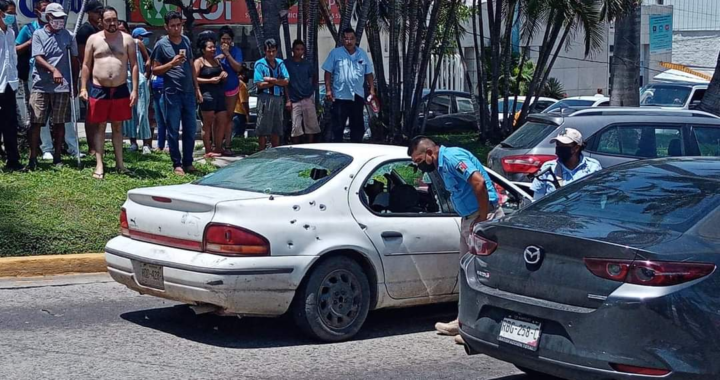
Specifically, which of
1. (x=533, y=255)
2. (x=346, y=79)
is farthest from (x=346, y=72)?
(x=533, y=255)

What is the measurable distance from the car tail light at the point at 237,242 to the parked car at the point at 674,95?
15716 mm

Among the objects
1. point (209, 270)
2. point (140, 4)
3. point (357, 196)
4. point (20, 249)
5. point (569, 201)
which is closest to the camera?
point (569, 201)

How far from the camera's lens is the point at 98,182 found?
39.8 ft

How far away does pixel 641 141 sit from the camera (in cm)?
1234

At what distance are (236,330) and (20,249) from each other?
316cm

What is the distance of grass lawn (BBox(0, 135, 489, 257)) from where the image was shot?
10195mm

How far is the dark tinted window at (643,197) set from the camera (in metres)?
5.84

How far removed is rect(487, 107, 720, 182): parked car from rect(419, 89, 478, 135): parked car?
1046 cm

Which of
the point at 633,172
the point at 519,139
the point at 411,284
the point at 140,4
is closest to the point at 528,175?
the point at 519,139

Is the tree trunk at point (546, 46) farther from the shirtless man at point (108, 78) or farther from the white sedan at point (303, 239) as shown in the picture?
the white sedan at point (303, 239)

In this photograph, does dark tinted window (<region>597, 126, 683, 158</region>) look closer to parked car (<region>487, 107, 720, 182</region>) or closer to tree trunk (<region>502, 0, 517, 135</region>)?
parked car (<region>487, 107, 720, 182</region>)

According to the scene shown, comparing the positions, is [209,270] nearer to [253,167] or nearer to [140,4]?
[253,167]

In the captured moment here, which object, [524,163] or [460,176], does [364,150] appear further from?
[524,163]

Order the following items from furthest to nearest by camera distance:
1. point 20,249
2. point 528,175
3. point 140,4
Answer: point 140,4, point 528,175, point 20,249
